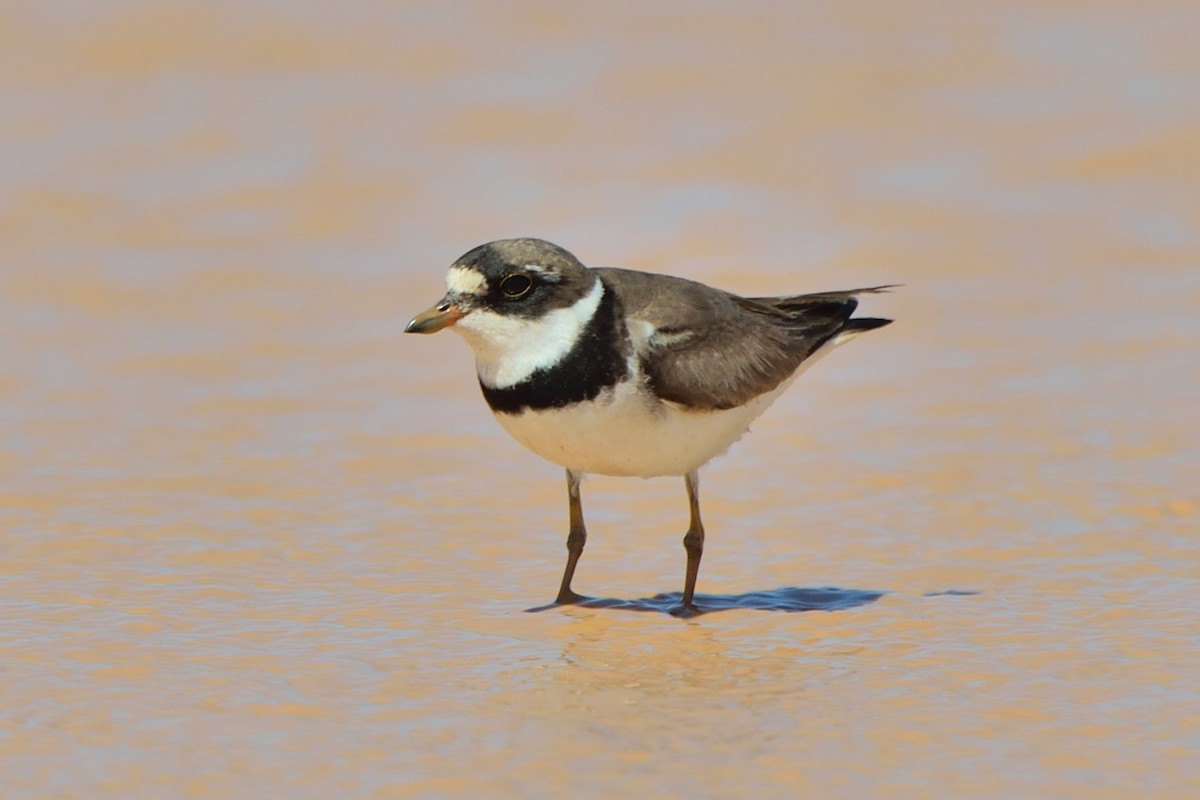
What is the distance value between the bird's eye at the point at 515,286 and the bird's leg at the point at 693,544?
3.68ft

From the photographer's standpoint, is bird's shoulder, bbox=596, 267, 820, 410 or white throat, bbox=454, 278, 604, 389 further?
bird's shoulder, bbox=596, 267, 820, 410

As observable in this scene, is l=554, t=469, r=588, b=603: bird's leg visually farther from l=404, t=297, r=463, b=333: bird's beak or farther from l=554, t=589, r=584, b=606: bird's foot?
l=404, t=297, r=463, b=333: bird's beak

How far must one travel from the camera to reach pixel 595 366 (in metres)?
6.83

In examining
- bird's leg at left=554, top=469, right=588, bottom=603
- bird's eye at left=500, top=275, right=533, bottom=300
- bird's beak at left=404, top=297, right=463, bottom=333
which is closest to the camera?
bird's beak at left=404, top=297, right=463, bottom=333

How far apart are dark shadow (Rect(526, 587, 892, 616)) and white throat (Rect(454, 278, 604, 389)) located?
1078mm

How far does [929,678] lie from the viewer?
6.40m

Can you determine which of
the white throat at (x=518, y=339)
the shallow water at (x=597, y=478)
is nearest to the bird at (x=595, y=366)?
the white throat at (x=518, y=339)

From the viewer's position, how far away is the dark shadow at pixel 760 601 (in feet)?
24.0

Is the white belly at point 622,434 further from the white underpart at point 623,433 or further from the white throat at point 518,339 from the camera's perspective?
the white throat at point 518,339

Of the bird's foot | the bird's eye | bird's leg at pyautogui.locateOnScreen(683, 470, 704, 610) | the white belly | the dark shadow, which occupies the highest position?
the bird's eye

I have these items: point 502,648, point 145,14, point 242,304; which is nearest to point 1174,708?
point 502,648

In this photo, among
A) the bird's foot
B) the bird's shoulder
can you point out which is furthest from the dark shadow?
the bird's shoulder

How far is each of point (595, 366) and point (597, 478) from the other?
8.75ft

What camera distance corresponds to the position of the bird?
682 centimetres
